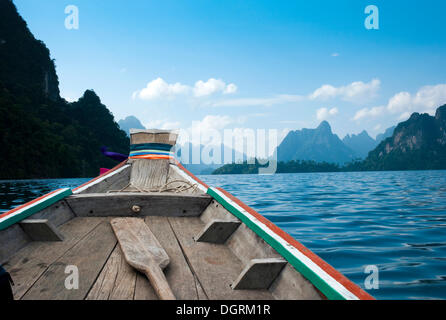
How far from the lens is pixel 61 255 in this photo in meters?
1.96

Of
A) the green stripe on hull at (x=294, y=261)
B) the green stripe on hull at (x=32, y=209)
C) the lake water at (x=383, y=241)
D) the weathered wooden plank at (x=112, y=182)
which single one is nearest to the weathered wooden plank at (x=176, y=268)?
the green stripe on hull at (x=294, y=261)

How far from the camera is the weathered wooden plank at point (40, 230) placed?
215cm

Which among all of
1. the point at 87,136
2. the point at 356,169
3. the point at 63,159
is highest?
the point at 87,136

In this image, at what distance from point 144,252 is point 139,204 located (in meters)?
1.15

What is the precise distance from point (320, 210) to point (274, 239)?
21.5 feet

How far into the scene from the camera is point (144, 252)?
183cm

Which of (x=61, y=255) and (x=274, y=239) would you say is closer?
(x=274, y=239)

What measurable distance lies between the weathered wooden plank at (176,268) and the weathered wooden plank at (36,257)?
573 mm

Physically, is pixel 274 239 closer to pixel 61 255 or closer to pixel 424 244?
pixel 61 255

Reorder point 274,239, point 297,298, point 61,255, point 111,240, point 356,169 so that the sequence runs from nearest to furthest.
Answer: point 297,298
point 274,239
point 61,255
point 111,240
point 356,169

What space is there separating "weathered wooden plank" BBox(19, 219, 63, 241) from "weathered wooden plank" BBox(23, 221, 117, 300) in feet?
0.64

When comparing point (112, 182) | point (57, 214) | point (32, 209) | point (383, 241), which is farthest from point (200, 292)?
point (383, 241)

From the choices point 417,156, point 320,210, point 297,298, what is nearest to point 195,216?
point 297,298
